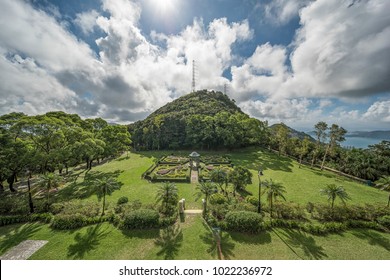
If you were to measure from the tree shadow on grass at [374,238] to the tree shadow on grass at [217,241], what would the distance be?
1444cm

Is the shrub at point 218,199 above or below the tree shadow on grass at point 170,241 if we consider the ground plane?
above

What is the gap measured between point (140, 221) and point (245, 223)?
11865 millimetres

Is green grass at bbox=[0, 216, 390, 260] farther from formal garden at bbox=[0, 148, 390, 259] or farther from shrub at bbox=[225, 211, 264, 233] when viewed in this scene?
shrub at bbox=[225, 211, 264, 233]

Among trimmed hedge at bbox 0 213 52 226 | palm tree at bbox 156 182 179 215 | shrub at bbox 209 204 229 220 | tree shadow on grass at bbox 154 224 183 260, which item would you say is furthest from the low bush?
shrub at bbox 209 204 229 220

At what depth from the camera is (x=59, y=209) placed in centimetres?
2195

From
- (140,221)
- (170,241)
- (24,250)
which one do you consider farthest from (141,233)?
(24,250)

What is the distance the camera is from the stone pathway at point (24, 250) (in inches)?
601

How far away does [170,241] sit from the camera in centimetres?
1705

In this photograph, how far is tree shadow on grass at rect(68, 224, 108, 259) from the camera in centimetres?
1563

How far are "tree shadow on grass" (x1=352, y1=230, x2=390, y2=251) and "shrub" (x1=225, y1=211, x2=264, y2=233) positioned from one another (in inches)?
423

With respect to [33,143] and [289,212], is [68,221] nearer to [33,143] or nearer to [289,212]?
[33,143]

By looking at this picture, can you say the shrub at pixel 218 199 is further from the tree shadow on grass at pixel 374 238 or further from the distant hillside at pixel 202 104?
the distant hillside at pixel 202 104

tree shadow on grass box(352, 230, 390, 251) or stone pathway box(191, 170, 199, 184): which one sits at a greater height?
stone pathway box(191, 170, 199, 184)

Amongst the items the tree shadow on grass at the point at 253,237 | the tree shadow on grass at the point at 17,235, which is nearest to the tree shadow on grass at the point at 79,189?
the tree shadow on grass at the point at 17,235
